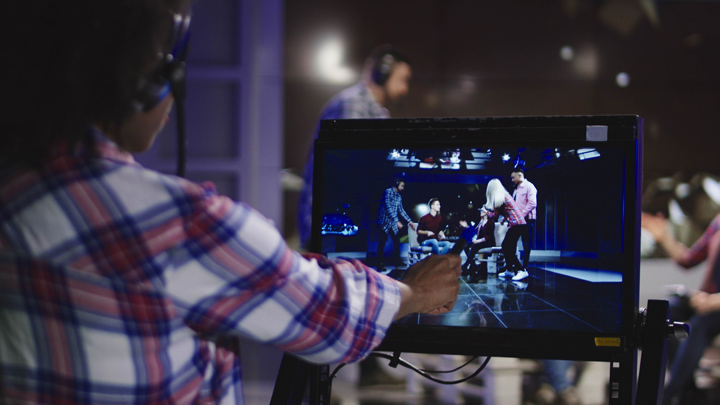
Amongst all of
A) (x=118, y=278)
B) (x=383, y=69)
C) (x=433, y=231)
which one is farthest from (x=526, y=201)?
(x=383, y=69)

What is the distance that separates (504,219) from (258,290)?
0.42m

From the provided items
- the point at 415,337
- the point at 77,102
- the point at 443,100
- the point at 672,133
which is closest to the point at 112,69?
the point at 77,102

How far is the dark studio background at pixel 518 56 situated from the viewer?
133 inches

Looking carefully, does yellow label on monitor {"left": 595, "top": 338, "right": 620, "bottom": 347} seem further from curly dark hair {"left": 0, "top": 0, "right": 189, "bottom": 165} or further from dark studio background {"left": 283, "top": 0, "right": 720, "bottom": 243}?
dark studio background {"left": 283, "top": 0, "right": 720, "bottom": 243}

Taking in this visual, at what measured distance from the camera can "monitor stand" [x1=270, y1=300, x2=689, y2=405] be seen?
76 cm

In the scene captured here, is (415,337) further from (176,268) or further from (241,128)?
(241,128)

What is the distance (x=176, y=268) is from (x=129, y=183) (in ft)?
0.30

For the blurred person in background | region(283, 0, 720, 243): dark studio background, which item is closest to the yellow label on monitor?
the blurred person in background

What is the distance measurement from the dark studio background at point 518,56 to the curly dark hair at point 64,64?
285cm

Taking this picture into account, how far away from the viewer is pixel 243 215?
1.89ft

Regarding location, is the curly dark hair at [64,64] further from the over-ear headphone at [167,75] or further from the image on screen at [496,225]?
the image on screen at [496,225]

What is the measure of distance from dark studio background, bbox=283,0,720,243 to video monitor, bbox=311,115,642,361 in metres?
2.52

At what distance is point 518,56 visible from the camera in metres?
3.43

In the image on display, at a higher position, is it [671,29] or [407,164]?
[671,29]
